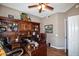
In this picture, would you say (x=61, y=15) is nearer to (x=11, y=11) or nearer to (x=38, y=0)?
(x=38, y=0)

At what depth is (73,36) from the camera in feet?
5.65

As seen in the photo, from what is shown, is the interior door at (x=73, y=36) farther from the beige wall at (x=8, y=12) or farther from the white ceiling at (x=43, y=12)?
the beige wall at (x=8, y=12)

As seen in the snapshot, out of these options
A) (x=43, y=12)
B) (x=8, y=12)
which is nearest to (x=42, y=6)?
(x=43, y=12)

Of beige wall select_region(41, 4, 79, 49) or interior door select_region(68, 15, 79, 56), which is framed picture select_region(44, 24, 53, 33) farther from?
interior door select_region(68, 15, 79, 56)

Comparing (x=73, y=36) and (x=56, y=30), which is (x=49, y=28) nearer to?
(x=56, y=30)

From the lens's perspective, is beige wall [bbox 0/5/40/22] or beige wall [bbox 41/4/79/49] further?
beige wall [bbox 41/4/79/49]

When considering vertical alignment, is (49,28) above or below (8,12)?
below

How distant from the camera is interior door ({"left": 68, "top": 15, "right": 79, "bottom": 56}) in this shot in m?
1.69

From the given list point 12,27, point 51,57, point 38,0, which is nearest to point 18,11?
point 12,27

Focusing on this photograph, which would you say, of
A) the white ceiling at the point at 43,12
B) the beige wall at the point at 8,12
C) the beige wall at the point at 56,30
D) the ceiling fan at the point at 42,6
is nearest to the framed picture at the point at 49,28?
the beige wall at the point at 56,30

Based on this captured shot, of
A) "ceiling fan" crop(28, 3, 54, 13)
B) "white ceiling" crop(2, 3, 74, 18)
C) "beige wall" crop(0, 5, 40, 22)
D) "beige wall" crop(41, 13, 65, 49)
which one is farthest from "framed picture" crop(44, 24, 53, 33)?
"beige wall" crop(0, 5, 40, 22)

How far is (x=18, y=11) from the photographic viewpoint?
164 cm

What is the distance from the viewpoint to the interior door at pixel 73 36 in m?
1.69

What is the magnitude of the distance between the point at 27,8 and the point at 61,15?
0.62 meters
